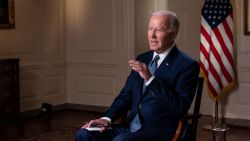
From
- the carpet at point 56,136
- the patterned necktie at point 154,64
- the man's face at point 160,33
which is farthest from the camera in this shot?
the carpet at point 56,136

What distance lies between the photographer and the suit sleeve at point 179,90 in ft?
8.66

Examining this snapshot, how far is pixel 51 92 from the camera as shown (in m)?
6.96

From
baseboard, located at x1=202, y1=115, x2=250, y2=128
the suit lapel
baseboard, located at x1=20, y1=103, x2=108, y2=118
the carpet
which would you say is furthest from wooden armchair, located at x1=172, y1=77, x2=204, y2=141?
baseboard, located at x1=20, y1=103, x2=108, y2=118

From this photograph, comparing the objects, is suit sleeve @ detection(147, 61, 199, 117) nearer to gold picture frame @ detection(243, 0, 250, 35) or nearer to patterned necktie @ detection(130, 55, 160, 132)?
patterned necktie @ detection(130, 55, 160, 132)

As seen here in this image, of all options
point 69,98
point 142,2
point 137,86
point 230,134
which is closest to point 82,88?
point 69,98

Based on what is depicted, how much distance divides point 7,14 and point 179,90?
398 cm

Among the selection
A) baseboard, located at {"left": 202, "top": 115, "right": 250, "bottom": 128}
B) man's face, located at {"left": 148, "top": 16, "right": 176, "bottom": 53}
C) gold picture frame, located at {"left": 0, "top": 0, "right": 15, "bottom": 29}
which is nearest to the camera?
man's face, located at {"left": 148, "top": 16, "right": 176, "bottom": 53}

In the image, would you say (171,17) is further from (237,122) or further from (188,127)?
(237,122)

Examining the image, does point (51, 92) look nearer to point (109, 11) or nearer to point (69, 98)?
point (69, 98)

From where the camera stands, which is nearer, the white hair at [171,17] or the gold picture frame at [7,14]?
the white hair at [171,17]

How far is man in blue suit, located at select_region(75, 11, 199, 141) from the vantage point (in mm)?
2660

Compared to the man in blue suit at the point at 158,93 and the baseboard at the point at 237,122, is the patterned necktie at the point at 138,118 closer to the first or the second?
the man in blue suit at the point at 158,93

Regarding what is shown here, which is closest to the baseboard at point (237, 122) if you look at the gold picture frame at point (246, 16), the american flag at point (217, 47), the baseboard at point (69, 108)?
the american flag at point (217, 47)

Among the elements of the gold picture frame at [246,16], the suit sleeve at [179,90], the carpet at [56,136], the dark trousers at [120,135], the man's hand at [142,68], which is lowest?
the carpet at [56,136]
